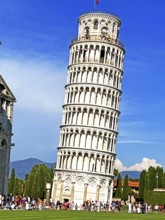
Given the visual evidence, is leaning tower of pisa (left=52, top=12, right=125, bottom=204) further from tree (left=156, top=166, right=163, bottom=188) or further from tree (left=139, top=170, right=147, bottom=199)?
tree (left=156, top=166, right=163, bottom=188)

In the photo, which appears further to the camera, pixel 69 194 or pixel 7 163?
pixel 69 194

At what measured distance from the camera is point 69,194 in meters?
105

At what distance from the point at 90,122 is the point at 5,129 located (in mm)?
37087

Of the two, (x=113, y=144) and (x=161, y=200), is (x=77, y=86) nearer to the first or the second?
(x=113, y=144)

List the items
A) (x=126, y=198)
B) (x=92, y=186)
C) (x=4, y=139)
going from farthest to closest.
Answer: (x=126, y=198)
(x=92, y=186)
(x=4, y=139)

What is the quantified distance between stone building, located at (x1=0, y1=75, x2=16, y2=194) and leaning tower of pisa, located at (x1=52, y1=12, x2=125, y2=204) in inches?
1363

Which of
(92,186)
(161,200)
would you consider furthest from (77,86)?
(161,200)

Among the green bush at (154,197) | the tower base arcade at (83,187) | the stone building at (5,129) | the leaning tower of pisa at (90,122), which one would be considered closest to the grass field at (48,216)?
the stone building at (5,129)

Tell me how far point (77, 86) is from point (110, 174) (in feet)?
64.3

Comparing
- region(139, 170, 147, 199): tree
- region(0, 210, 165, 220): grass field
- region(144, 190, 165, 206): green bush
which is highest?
region(139, 170, 147, 199): tree

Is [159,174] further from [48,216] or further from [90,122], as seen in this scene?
[48,216]

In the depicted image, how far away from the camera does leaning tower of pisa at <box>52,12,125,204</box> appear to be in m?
104

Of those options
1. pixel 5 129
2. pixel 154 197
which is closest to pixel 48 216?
pixel 5 129

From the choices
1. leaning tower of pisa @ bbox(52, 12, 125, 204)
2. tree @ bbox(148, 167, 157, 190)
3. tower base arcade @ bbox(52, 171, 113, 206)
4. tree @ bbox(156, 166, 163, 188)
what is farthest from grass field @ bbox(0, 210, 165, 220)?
tree @ bbox(156, 166, 163, 188)
